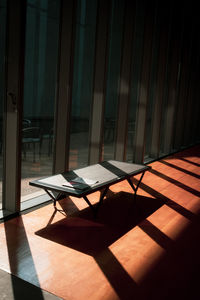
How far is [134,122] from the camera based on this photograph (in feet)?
Answer: 25.3

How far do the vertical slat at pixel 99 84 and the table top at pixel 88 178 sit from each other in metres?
0.64

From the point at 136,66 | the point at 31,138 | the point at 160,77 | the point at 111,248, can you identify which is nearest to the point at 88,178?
the point at 31,138

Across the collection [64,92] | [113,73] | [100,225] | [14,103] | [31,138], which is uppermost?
[113,73]

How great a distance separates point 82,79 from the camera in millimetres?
5516

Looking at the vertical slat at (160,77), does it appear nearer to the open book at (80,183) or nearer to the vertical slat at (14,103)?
the open book at (80,183)

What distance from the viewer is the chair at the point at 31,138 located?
4.50 meters

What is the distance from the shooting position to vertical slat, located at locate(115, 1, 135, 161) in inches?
253

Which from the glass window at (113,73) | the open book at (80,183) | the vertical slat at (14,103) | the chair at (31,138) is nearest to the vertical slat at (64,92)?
the chair at (31,138)

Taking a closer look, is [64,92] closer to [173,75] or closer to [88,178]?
[88,178]

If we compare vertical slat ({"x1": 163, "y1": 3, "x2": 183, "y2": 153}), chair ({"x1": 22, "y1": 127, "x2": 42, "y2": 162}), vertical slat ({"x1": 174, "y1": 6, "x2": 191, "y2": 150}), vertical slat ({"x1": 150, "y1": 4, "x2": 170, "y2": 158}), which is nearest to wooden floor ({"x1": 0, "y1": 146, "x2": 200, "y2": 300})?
chair ({"x1": 22, "y1": 127, "x2": 42, "y2": 162})

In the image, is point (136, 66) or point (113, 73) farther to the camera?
point (136, 66)

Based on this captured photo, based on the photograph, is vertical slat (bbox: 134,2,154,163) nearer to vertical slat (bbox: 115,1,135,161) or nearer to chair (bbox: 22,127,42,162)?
vertical slat (bbox: 115,1,135,161)

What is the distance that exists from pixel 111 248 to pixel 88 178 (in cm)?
113

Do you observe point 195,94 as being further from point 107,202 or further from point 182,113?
point 107,202
